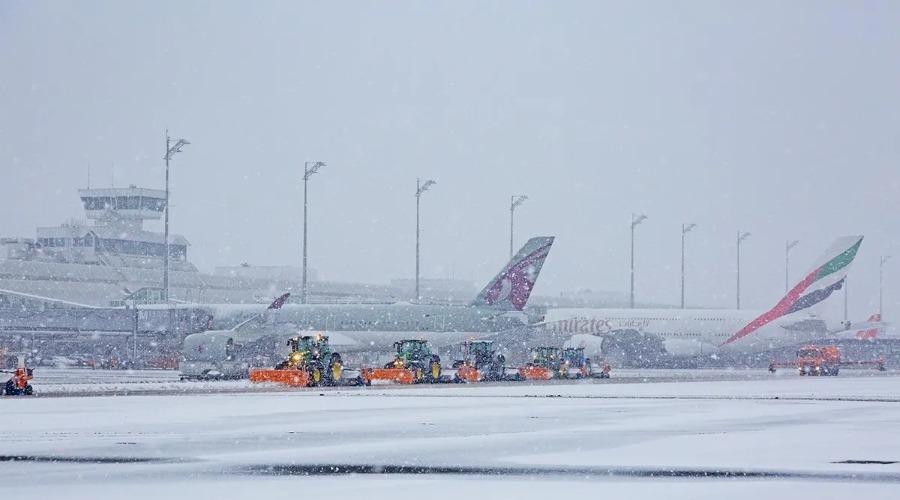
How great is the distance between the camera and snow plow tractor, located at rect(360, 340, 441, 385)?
64.7 m

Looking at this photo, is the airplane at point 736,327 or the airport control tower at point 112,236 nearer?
the airplane at point 736,327

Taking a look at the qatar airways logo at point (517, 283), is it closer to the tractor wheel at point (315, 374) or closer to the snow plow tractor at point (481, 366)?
the snow plow tractor at point (481, 366)

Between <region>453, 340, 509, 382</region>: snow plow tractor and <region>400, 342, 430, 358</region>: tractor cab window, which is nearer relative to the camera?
<region>400, 342, 430, 358</region>: tractor cab window

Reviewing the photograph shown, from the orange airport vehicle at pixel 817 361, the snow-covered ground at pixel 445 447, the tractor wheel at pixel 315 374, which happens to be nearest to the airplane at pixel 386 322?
the tractor wheel at pixel 315 374

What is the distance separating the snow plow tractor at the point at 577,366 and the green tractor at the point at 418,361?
40.6 ft

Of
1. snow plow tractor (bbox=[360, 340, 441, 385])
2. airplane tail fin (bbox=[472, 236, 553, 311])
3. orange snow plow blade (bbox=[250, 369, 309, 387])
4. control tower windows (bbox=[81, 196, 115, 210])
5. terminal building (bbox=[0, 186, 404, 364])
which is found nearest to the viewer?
orange snow plow blade (bbox=[250, 369, 309, 387])

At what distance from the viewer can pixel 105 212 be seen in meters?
163

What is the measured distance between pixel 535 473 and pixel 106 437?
10555mm

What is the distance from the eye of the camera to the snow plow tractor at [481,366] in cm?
7019

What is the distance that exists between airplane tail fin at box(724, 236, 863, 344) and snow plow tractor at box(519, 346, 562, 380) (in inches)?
785

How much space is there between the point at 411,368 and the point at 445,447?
40465mm

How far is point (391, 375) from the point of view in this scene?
65.1m

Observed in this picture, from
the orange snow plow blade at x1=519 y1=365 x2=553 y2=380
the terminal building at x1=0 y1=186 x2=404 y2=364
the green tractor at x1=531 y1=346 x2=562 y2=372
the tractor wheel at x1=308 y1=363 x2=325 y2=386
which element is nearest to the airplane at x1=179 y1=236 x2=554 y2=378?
the green tractor at x1=531 y1=346 x2=562 y2=372

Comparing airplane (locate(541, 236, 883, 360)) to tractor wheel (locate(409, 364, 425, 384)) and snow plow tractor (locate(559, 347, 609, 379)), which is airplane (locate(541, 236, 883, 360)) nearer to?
snow plow tractor (locate(559, 347, 609, 379))
